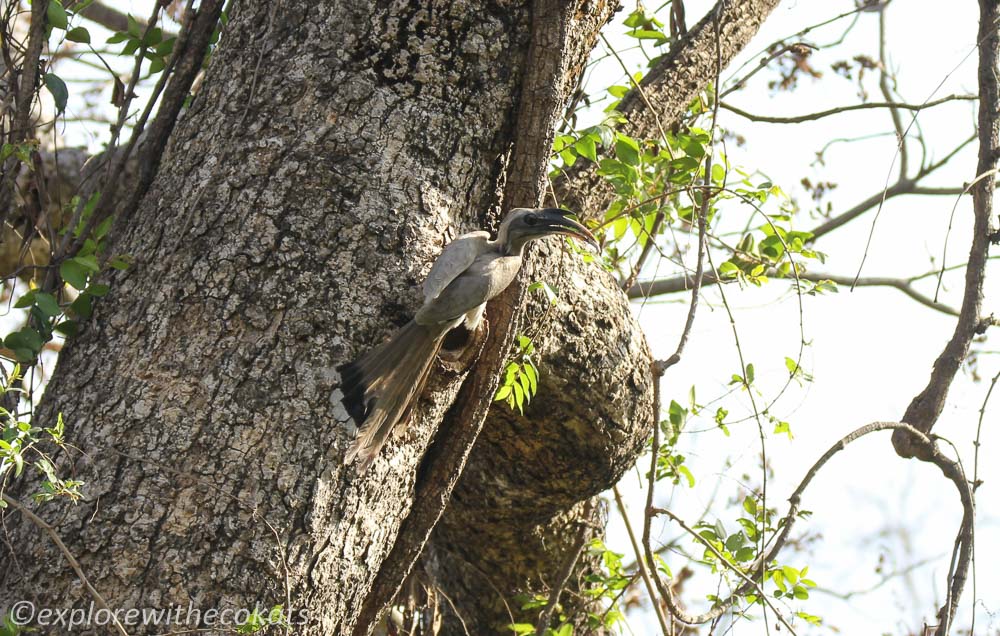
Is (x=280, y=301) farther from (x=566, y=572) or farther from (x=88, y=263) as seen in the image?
(x=566, y=572)

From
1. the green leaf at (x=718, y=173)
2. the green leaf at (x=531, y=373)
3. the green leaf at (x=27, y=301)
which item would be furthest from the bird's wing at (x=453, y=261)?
the green leaf at (x=718, y=173)

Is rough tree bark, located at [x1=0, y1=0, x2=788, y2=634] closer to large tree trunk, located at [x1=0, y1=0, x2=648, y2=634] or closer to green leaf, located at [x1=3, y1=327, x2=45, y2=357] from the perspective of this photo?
large tree trunk, located at [x1=0, y1=0, x2=648, y2=634]

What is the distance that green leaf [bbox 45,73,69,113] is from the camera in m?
2.27

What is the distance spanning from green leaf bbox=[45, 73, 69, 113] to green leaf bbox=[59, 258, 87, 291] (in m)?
0.48

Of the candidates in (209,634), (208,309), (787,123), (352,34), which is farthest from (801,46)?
(209,634)

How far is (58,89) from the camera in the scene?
2287 mm

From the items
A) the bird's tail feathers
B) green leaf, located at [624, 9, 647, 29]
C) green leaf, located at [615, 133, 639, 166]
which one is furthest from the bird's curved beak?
green leaf, located at [624, 9, 647, 29]

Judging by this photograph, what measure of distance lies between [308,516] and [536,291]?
89 cm

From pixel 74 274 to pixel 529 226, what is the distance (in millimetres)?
932

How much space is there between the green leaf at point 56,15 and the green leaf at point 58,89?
0.12 m

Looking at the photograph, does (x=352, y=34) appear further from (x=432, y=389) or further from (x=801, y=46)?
(x=801, y=46)

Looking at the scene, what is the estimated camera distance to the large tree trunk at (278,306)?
1731mm

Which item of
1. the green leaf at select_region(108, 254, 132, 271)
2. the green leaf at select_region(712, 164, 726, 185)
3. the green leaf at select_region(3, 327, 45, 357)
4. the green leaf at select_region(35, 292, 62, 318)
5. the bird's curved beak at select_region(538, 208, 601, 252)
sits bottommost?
the green leaf at select_region(3, 327, 45, 357)

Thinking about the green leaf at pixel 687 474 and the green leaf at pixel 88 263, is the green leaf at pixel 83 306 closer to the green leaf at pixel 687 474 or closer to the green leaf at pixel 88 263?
the green leaf at pixel 88 263
